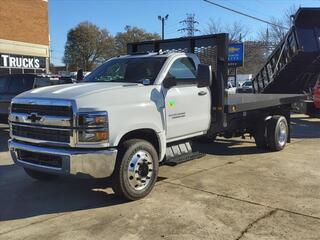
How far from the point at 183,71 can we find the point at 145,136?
153 cm

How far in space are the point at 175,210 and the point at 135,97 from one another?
170cm

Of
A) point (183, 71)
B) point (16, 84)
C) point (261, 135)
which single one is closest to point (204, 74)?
point (183, 71)

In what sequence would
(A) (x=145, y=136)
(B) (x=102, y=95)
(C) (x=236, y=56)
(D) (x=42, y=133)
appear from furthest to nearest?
(C) (x=236, y=56)
(A) (x=145, y=136)
(D) (x=42, y=133)
(B) (x=102, y=95)

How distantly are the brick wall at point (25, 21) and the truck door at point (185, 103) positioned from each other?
94.3ft

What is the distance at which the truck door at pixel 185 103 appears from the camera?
7.38 meters

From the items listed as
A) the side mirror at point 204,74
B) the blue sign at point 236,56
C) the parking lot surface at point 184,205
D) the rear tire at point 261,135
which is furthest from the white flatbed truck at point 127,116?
the blue sign at point 236,56

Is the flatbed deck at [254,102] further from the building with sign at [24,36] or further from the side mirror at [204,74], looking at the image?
the building with sign at [24,36]

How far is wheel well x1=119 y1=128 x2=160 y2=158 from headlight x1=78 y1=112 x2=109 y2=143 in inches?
18.7

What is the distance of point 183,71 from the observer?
25.9 feet

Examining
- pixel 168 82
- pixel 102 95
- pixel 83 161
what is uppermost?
pixel 168 82

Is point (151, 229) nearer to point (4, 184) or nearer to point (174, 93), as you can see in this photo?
point (174, 93)

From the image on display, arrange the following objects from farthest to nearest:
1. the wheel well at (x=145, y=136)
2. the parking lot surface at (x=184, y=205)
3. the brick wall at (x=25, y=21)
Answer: the brick wall at (x=25, y=21), the wheel well at (x=145, y=136), the parking lot surface at (x=184, y=205)

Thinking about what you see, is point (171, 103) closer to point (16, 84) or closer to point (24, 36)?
point (16, 84)

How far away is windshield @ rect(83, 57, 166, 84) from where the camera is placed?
749 centimetres
